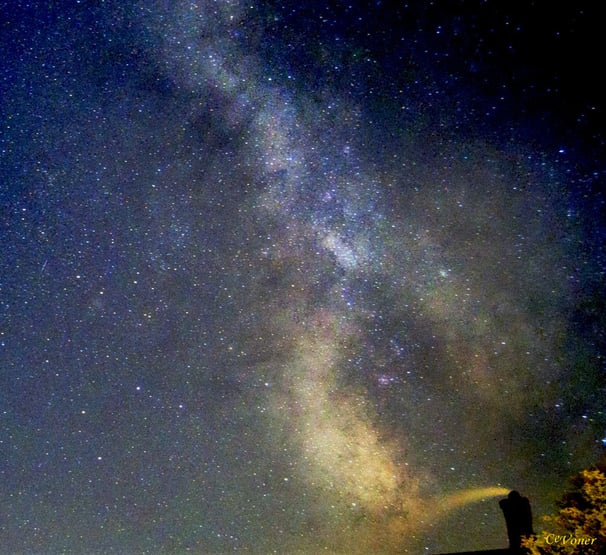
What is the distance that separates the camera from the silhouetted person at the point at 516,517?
1919 centimetres

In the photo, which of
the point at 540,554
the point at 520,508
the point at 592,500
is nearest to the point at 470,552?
the point at 520,508

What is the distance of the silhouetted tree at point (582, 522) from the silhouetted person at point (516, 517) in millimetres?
3100

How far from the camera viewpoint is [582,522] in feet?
48.6

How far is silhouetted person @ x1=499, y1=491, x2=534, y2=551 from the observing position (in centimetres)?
1919

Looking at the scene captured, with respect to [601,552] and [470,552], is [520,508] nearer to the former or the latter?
[470,552]

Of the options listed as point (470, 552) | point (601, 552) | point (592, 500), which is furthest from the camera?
point (470, 552)

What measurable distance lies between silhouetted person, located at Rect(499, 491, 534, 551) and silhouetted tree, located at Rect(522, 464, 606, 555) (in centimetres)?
310

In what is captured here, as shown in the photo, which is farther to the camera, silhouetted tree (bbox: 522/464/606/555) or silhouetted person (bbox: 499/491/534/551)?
silhouetted person (bbox: 499/491/534/551)

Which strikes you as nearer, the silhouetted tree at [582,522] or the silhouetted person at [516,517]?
the silhouetted tree at [582,522]

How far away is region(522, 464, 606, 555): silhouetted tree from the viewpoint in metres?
13.7

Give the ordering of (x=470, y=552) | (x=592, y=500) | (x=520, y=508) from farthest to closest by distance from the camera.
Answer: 1. (x=470, y=552)
2. (x=520, y=508)
3. (x=592, y=500)

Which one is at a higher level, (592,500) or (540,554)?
(592,500)

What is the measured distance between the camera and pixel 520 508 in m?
19.7

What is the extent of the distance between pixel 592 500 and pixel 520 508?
224 inches
